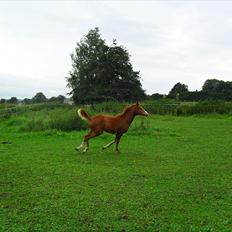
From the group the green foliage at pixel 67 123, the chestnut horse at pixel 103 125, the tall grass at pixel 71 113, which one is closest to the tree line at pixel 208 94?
the tall grass at pixel 71 113

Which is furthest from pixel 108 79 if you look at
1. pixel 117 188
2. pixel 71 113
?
pixel 117 188

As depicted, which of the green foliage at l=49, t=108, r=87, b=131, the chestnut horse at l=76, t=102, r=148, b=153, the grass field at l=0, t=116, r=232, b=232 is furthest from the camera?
the green foliage at l=49, t=108, r=87, b=131

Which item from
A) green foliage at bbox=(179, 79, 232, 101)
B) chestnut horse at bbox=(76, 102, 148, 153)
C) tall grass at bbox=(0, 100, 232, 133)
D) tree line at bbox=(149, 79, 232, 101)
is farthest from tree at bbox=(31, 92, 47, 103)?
chestnut horse at bbox=(76, 102, 148, 153)

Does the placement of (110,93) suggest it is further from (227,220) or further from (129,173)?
(227,220)

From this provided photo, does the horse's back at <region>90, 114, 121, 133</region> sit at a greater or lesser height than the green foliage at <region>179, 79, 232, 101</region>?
lesser

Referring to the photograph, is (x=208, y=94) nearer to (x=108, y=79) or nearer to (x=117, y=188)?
(x=108, y=79)

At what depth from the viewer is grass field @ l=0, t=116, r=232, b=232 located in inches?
199

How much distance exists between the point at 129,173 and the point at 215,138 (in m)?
7.05

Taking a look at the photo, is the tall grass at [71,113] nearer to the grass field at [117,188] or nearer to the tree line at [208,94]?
the grass field at [117,188]

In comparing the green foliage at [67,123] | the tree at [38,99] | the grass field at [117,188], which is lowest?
the grass field at [117,188]

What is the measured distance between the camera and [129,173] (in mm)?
7887

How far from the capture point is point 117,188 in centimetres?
664

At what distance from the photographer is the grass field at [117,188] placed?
16.6ft

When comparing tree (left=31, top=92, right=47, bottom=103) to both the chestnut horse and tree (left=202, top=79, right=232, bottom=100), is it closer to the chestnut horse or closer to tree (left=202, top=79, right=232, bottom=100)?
tree (left=202, top=79, right=232, bottom=100)
